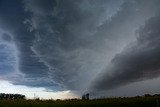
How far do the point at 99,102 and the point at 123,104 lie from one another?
10.8 ft

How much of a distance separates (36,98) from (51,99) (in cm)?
219

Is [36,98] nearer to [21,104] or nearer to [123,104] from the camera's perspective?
[21,104]

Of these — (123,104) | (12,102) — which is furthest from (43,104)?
(123,104)

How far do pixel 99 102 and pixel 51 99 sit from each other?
733 centimetres

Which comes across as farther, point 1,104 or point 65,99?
point 65,99

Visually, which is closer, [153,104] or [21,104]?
[21,104]

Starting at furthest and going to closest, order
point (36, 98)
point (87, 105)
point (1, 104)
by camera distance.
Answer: point (36, 98) → point (87, 105) → point (1, 104)

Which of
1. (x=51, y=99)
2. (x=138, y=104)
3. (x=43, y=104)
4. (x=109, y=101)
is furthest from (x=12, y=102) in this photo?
(x=138, y=104)

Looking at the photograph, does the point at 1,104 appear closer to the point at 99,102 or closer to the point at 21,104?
the point at 21,104

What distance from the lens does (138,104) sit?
136 ft

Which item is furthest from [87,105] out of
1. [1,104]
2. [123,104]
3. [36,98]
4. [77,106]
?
[1,104]

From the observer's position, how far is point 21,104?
37.1 metres

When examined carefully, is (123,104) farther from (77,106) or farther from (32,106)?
(32,106)

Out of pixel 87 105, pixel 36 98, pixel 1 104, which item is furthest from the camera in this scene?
pixel 36 98
